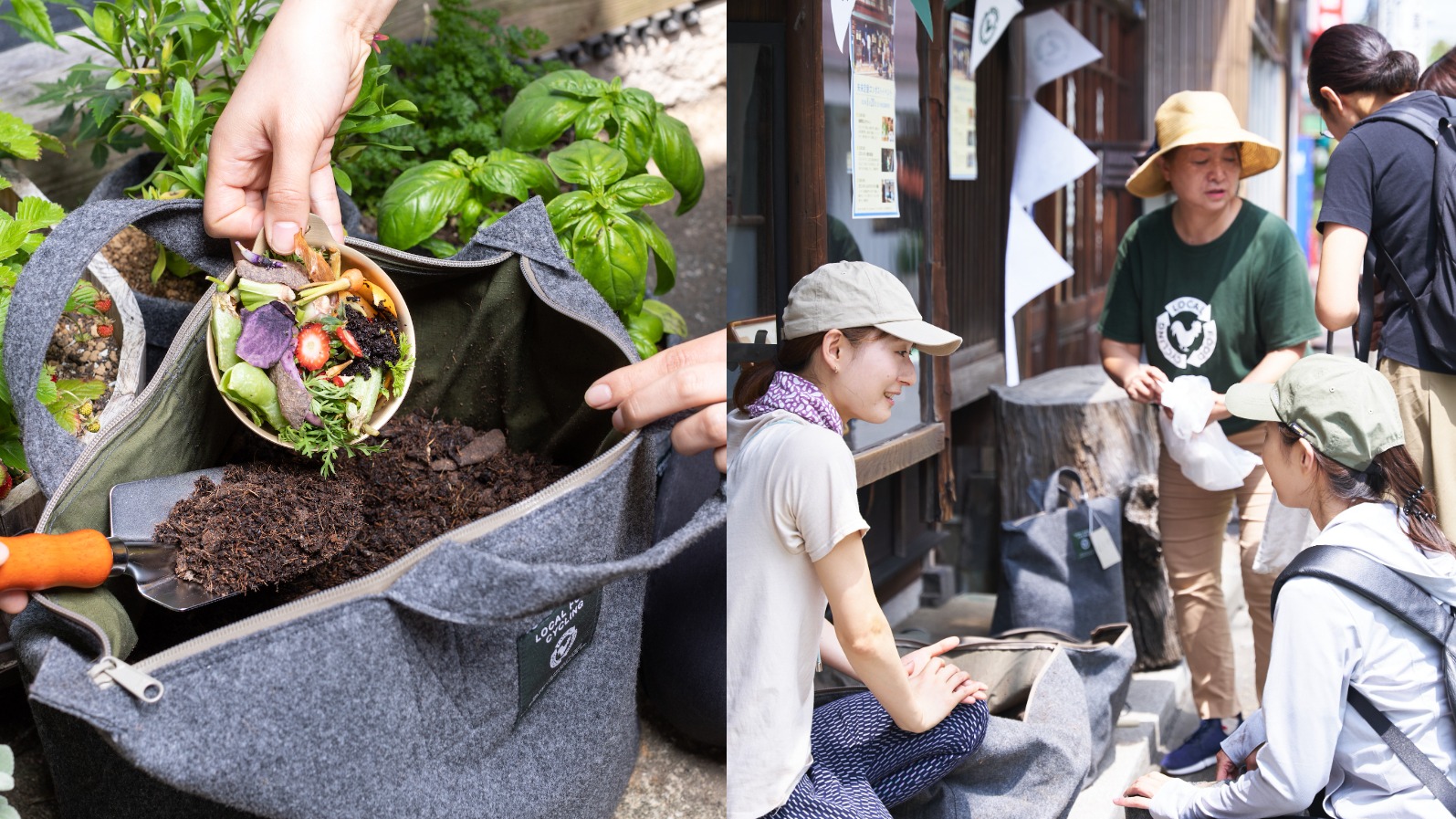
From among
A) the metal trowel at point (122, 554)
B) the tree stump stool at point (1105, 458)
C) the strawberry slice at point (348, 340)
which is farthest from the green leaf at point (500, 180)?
the tree stump stool at point (1105, 458)

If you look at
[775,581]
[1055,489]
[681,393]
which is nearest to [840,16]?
[681,393]

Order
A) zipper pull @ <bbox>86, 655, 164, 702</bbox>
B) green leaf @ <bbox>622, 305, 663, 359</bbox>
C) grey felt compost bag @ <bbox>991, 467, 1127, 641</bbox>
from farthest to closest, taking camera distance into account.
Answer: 1. grey felt compost bag @ <bbox>991, 467, 1127, 641</bbox>
2. green leaf @ <bbox>622, 305, 663, 359</bbox>
3. zipper pull @ <bbox>86, 655, 164, 702</bbox>

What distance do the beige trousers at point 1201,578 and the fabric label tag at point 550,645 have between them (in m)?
0.88

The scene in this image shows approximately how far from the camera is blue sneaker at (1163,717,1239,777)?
1548 millimetres

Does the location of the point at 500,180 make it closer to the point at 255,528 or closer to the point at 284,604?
the point at 255,528

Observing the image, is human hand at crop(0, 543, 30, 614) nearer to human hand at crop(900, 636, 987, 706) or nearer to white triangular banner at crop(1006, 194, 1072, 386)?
human hand at crop(900, 636, 987, 706)

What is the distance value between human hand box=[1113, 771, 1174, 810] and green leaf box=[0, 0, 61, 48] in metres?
1.79

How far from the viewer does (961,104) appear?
5.49ft

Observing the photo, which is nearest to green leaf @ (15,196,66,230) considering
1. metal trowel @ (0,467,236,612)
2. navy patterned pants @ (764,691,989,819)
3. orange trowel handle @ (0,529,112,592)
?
metal trowel @ (0,467,236,612)

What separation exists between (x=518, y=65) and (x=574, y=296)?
979 millimetres

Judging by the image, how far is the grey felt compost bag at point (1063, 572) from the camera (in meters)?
2.09

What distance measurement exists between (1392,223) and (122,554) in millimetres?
1418

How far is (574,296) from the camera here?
1.49 metres

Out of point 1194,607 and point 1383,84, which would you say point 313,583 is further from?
point 1383,84
